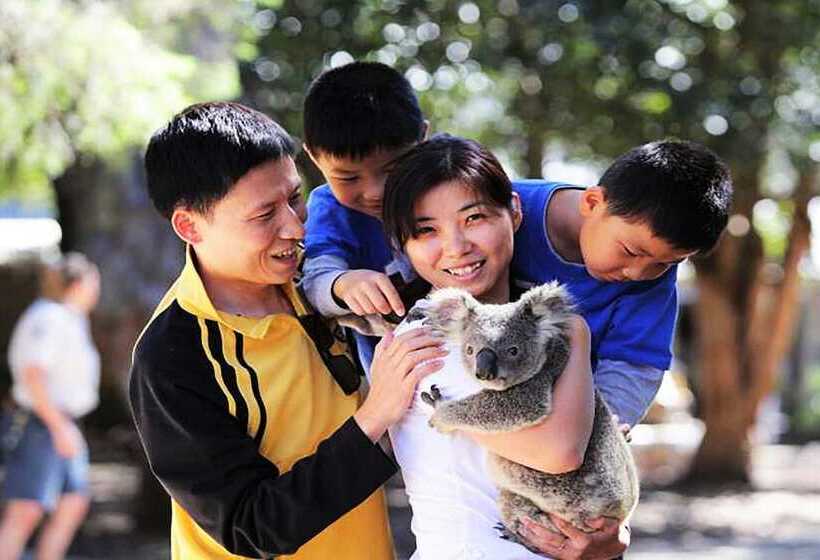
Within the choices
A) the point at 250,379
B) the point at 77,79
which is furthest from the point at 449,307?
the point at 77,79

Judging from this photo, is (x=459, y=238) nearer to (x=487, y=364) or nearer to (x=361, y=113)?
(x=487, y=364)

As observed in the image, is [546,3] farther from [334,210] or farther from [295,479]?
[295,479]

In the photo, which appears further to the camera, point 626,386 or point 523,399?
point 626,386

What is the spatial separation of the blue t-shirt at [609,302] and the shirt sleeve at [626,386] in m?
0.02

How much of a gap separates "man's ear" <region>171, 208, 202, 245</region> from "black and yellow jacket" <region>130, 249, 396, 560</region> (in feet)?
0.17

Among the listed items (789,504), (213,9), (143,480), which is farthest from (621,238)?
(789,504)

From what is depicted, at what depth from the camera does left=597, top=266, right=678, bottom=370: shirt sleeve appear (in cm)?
299

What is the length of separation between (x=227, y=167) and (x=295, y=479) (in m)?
0.65

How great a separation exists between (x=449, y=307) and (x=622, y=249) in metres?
0.56

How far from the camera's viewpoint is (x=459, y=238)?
2.76m

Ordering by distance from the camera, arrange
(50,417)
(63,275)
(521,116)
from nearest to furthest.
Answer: (50,417)
(63,275)
(521,116)

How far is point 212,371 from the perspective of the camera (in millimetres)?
2693

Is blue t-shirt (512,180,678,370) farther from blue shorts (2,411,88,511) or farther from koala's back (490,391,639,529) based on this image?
blue shorts (2,411,88,511)

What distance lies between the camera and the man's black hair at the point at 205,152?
2.77m
